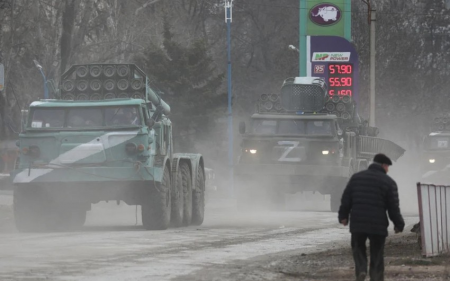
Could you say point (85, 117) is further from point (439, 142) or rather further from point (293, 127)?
point (439, 142)

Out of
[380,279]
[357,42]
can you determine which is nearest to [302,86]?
[380,279]

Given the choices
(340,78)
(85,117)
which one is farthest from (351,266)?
(340,78)

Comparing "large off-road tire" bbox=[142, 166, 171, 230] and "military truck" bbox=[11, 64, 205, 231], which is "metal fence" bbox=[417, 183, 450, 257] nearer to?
"large off-road tire" bbox=[142, 166, 171, 230]

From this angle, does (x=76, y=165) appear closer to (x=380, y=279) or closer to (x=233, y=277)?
(x=233, y=277)

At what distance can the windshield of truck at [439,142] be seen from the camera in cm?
4228

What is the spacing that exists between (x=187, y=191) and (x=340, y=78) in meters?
26.1

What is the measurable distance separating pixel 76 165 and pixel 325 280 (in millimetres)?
9067

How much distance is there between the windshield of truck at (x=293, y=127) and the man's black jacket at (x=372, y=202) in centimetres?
1892

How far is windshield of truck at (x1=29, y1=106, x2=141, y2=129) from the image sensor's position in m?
21.8

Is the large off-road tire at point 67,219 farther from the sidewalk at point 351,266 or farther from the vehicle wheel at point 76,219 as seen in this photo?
the sidewalk at point 351,266

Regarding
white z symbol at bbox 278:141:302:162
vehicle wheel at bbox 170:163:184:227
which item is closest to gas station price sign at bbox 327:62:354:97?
white z symbol at bbox 278:141:302:162

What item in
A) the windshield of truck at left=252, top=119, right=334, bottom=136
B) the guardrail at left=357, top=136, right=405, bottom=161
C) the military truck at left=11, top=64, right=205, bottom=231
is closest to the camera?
the military truck at left=11, top=64, right=205, bottom=231

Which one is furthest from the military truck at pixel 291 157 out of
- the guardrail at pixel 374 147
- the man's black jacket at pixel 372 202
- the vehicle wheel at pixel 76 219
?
the man's black jacket at pixel 372 202

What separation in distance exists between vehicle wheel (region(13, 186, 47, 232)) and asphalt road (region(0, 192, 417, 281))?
13.9 inches
